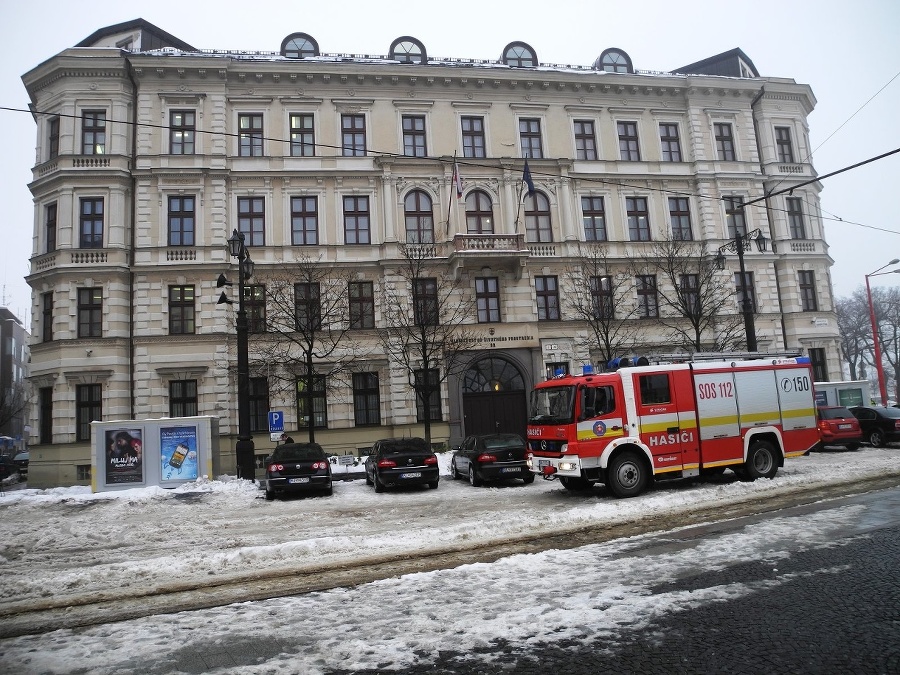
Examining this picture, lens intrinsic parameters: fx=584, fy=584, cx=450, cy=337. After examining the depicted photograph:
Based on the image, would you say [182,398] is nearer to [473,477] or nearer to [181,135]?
[181,135]

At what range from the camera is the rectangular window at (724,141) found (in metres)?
33.2

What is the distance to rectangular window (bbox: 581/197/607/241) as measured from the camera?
3108 centimetres

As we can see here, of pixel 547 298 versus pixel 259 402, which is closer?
pixel 259 402

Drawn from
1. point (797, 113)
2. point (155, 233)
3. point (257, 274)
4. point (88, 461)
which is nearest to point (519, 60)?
point (797, 113)

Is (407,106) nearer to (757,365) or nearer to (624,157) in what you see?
(624,157)

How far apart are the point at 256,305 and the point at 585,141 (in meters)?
19.4

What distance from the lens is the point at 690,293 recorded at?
28.6 m

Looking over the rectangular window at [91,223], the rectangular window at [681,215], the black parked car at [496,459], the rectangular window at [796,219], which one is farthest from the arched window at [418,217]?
the rectangular window at [796,219]

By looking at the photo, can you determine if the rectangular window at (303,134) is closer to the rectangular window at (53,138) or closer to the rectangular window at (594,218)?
the rectangular window at (53,138)

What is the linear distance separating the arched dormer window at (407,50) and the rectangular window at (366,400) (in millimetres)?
17420

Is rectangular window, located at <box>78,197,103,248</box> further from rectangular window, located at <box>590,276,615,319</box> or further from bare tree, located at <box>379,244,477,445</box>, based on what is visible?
rectangular window, located at <box>590,276,615,319</box>

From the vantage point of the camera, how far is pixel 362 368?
2772 cm

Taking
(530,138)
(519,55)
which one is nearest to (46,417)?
(530,138)

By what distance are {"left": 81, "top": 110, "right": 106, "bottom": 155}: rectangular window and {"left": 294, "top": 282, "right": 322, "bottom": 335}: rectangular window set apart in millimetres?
11441
